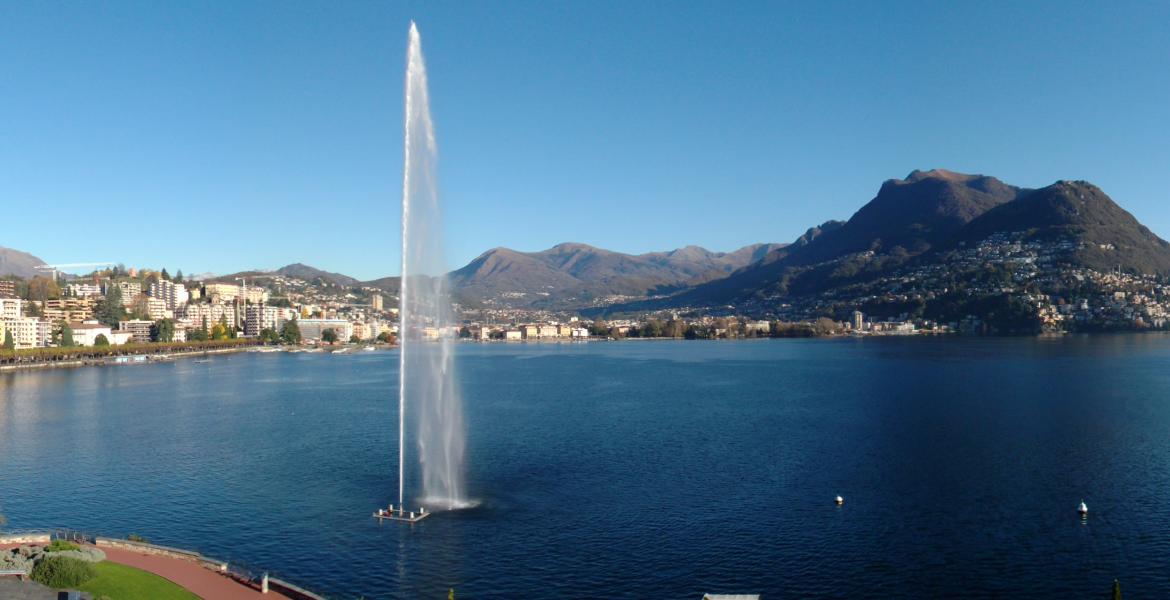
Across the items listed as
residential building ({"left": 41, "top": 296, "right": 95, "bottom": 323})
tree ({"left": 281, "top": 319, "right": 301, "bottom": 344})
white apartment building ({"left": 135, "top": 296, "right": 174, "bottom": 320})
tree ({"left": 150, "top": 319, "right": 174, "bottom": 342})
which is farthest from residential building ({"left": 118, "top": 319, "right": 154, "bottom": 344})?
tree ({"left": 281, "top": 319, "right": 301, "bottom": 344})

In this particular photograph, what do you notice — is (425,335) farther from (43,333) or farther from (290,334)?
(290,334)

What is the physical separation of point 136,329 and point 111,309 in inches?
275

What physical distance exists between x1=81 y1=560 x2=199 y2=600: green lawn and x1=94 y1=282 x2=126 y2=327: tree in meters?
162

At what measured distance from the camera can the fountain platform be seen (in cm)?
3091

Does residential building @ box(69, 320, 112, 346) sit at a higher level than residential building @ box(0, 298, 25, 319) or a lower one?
lower

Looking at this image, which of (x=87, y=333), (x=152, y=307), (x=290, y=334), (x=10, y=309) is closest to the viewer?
(x=10, y=309)

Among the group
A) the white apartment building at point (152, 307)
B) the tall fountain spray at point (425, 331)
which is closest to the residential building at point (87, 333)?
the white apartment building at point (152, 307)

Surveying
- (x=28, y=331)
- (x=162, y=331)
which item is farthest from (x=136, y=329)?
(x=28, y=331)

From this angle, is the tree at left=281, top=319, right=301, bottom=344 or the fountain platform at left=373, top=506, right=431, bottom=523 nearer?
the fountain platform at left=373, top=506, right=431, bottom=523

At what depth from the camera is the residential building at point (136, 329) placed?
162 m

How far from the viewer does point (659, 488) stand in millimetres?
36219

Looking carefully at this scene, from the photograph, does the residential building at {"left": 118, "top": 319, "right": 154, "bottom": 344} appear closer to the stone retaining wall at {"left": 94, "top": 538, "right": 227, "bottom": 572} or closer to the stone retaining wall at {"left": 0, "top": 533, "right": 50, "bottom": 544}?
the stone retaining wall at {"left": 0, "top": 533, "right": 50, "bottom": 544}

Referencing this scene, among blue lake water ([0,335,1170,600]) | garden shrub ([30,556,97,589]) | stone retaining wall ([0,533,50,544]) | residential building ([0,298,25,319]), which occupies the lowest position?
blue lake water ([0,335,1170,600])

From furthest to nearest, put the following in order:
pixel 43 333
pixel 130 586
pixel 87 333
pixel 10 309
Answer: pixel 87 333
pixel 43 333
pixel 10 309
pixel 130 586
